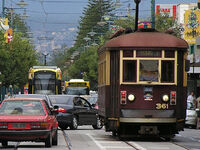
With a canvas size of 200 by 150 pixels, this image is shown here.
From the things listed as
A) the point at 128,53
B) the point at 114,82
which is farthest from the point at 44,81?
the point at 128,53

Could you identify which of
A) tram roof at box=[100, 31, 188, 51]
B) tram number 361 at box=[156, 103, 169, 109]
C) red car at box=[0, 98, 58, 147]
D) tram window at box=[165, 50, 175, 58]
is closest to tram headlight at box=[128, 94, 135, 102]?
tram number 361 at box=[156, 103, 169, 109]

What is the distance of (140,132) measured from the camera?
24.0m

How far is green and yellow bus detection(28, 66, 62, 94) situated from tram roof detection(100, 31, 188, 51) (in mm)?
29702

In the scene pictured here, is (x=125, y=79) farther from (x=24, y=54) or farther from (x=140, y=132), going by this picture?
(x=24, y=54)

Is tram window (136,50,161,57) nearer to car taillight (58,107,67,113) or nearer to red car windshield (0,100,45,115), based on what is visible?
red car windshield (0,100,45,115)

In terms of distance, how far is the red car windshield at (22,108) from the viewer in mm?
20391

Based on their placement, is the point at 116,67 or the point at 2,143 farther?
the point at 116,67

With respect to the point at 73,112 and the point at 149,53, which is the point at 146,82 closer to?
the point at 149,53

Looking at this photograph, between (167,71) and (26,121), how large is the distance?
580 cm

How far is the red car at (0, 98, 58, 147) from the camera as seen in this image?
19.8 metres

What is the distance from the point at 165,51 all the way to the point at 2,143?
6.07 metres

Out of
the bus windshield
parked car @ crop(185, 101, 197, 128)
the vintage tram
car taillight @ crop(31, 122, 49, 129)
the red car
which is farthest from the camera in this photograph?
the bus windshield

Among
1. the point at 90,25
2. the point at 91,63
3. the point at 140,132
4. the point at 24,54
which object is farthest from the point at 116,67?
the point at 90,25

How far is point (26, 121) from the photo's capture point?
1980 centimetres
